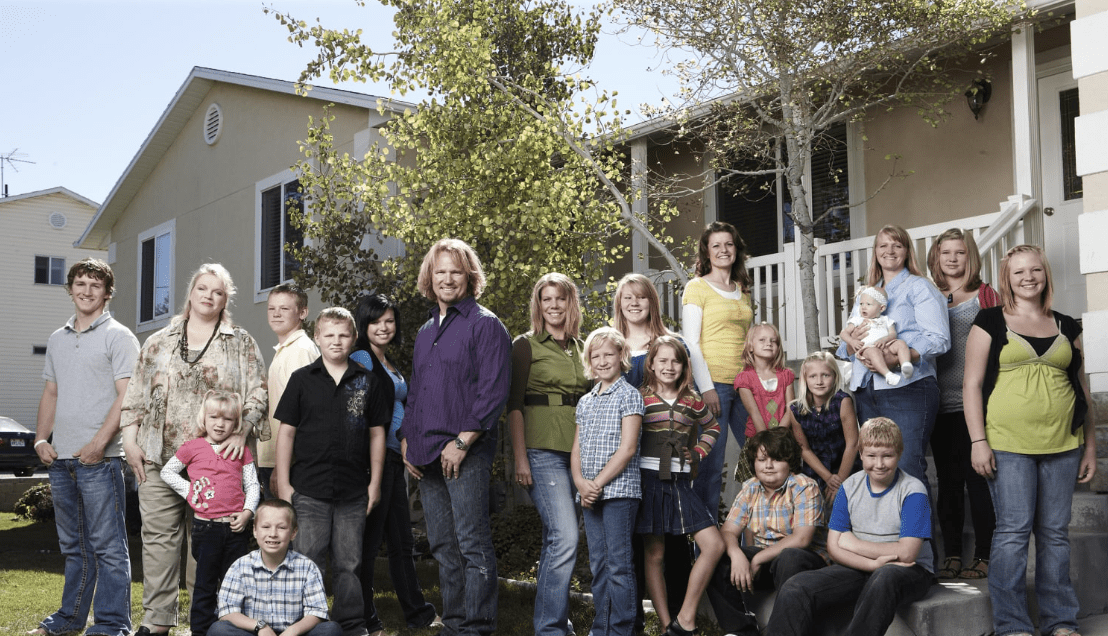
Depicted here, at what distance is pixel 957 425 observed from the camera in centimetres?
529

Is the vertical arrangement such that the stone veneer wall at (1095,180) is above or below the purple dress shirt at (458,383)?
above

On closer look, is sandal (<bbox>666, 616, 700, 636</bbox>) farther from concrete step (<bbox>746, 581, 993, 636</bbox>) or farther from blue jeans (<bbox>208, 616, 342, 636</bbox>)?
blue jeans (<bbox>208, 616, 342, 636</bbox>)

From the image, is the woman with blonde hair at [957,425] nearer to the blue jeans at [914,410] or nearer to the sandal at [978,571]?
the sandal at [978,571]

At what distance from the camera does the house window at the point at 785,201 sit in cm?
1125

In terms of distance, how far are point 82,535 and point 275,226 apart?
1023cm

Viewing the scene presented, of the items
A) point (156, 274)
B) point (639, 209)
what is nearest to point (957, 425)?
point (639, 209)

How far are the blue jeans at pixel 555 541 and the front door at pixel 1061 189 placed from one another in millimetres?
5870

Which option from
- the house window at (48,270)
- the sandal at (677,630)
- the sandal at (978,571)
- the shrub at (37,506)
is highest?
the house window at (48,270)

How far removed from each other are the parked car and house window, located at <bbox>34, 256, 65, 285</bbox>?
26.0 feet

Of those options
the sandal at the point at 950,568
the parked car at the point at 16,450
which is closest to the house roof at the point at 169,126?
the parked car at the point at 16,450

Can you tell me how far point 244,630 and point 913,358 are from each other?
10.7 feet

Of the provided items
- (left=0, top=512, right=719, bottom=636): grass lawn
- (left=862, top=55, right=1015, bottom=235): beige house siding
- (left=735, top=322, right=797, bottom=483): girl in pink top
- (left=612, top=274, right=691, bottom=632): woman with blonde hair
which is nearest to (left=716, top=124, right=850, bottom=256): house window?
(left=862, top=55, right=1015, bottom=235): beige house siding

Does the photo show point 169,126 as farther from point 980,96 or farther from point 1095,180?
point 1095,180

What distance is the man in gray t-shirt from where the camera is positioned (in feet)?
17.3
